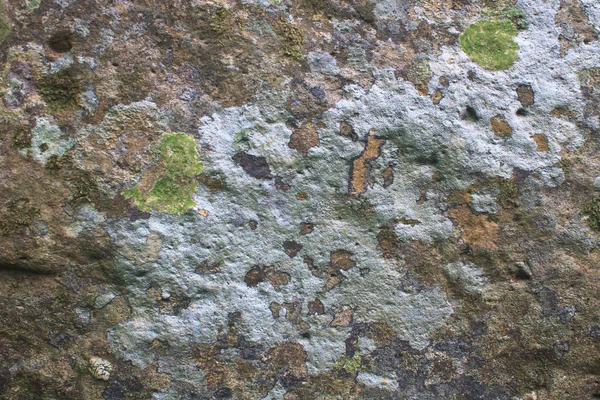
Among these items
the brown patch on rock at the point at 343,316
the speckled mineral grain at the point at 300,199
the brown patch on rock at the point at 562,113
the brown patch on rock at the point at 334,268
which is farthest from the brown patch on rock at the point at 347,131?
the brown patch on rock at the point at 562,113

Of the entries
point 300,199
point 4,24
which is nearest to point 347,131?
point 300,199

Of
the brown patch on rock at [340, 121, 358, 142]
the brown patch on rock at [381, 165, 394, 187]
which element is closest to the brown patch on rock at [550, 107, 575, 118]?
the brown patch on rock at [381, 165, 394, 187]

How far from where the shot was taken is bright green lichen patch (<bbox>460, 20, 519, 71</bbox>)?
210 cm

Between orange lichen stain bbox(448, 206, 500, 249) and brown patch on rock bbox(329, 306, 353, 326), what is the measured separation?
0.54 m

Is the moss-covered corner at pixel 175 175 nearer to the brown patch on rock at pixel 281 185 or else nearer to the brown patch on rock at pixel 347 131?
the brown patch on rock at pixel 281 185

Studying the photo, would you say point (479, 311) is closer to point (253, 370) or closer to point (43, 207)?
point (253, 370)

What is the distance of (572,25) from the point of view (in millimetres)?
2150

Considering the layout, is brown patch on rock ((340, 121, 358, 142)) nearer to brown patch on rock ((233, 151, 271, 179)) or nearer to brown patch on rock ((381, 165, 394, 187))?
brown patch on rock ((381, 165, 394, 187))

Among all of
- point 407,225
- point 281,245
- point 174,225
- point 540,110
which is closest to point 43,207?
point 174,225

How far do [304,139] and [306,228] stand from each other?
339 mm

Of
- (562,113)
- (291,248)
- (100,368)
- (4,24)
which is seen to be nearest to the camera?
(4,24)

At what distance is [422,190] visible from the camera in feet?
6.77

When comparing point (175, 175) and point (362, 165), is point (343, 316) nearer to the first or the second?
point (362, 165)

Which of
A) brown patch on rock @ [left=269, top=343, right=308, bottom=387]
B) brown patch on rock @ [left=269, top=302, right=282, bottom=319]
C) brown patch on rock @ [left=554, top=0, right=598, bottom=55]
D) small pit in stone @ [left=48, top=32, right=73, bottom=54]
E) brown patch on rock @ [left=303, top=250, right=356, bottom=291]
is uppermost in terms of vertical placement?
brown patch on rock @ [left=554, top=0, right=598, bottom=55]
